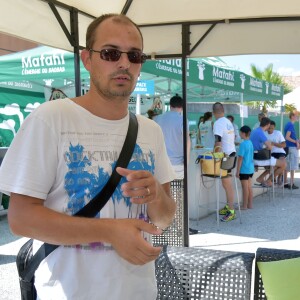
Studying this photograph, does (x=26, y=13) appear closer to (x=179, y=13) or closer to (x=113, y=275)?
(x=179, y=13)

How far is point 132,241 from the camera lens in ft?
3.43

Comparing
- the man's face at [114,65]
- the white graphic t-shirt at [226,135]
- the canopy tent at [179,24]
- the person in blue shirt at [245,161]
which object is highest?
the canopy tent at [179,24]

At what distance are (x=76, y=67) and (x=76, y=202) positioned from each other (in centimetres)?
235

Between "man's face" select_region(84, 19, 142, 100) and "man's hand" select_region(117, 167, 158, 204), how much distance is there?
31 cm

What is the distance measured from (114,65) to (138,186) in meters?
0.43

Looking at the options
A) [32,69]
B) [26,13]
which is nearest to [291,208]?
[32,69]

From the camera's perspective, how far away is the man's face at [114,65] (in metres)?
1.28

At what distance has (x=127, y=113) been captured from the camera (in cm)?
142

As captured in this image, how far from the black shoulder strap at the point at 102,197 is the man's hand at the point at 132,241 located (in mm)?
150

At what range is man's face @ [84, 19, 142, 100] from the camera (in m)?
1.28

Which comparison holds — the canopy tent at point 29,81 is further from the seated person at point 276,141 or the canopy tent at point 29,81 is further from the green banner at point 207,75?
the seated person at point 276,141

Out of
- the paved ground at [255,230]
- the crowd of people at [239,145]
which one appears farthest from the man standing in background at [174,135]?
the paved ground at [255,230]

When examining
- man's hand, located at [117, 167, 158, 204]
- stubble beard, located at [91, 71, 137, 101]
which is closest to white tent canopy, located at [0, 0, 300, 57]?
stubble beard, located at [91, 71, 137, 101]

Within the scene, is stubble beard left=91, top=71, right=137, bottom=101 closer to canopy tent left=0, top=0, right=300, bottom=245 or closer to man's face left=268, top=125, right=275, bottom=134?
canopy tent left=0, top=0, right=300, bottom=245
